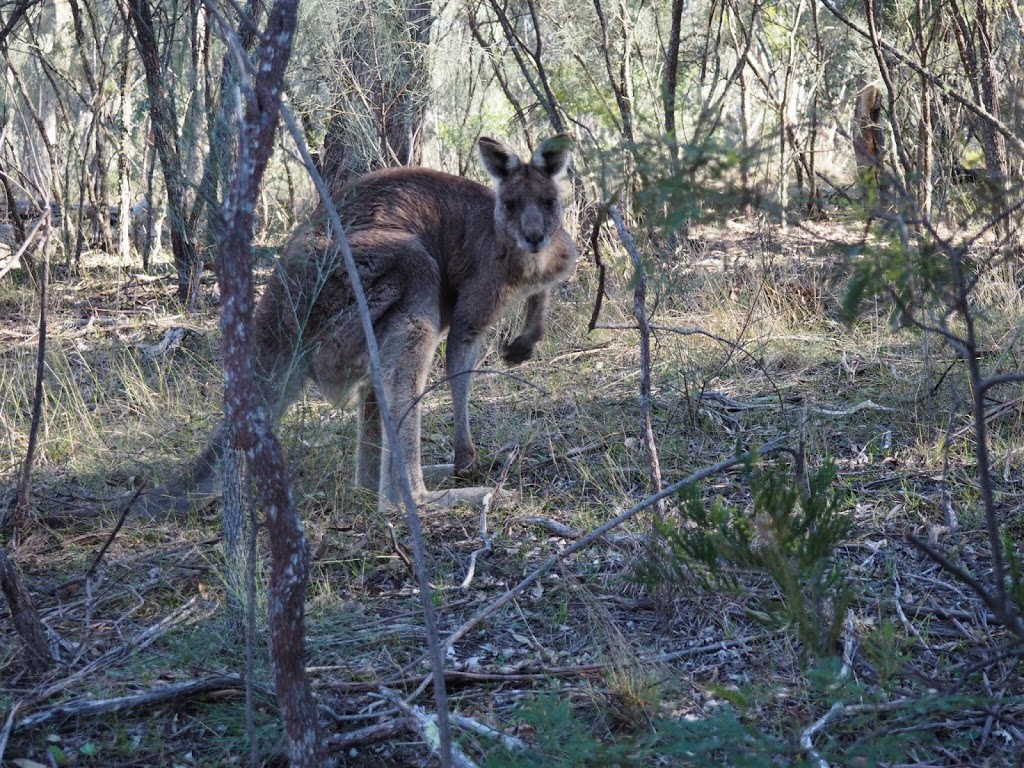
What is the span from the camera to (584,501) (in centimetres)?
436

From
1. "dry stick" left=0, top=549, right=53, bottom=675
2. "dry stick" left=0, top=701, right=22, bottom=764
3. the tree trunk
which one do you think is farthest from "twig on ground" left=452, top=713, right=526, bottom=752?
the tree trunk

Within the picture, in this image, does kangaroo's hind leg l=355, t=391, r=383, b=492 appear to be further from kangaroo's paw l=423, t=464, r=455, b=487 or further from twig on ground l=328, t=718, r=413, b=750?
twig on ground l=328, t=718, r=413, b=750

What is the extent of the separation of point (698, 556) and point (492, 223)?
314 centimetres

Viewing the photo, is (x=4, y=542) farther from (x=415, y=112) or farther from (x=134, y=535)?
(x=415, y=112)

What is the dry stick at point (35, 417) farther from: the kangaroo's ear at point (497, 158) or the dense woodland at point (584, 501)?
the kangaroo's ear at point (497, 158)

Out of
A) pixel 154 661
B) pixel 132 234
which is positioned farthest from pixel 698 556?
pixel 132 234

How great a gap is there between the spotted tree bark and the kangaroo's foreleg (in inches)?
127

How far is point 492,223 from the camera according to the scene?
5.15m

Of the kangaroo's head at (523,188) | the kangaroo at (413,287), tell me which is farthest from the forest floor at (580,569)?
the kangaroo's head at (523,188)

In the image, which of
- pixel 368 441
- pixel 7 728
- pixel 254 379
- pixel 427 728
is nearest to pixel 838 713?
pixel 427 728

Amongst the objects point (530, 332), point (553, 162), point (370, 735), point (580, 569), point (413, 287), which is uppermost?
point (553, 162)

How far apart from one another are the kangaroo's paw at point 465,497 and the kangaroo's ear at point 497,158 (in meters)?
1.61

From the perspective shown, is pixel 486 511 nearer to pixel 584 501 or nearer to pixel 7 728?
pixel 584 501

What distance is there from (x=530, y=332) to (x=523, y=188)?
2.67 feet
